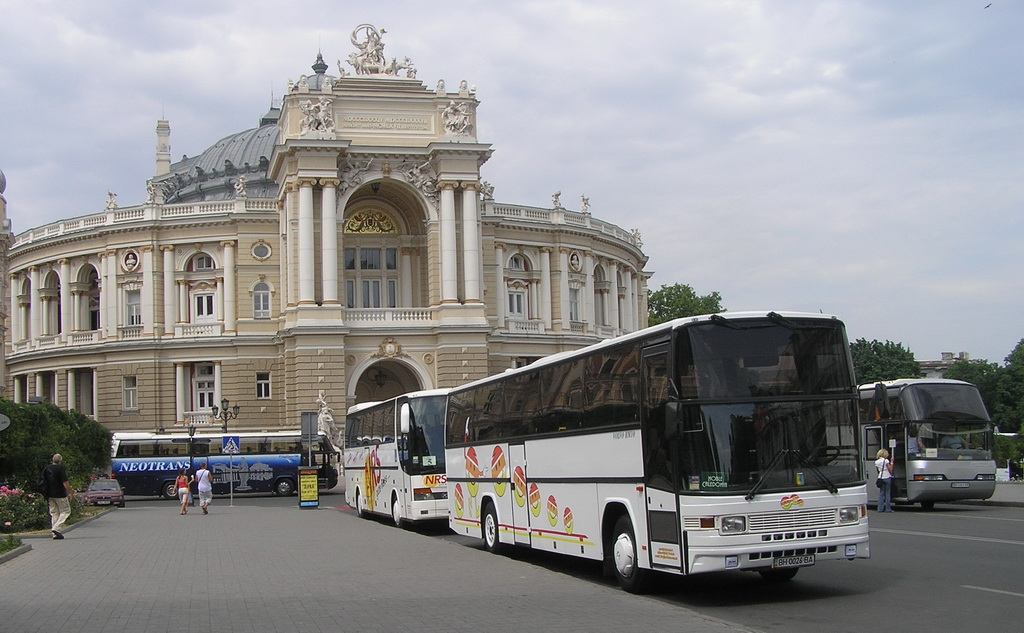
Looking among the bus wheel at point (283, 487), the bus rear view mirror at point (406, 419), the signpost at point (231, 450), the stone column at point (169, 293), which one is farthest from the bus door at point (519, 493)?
the stone column at point (169, 293)

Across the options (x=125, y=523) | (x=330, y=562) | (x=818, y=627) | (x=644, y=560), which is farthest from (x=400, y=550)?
(x=125, y=523)

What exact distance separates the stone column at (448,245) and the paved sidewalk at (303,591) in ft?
106

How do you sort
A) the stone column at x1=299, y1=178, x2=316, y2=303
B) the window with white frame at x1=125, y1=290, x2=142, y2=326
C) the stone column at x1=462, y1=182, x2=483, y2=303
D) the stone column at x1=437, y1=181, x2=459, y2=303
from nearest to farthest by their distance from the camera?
1. the stone column at x1=299, y1=178, x2=316, y2=303
2. the stone column at x1=437, y1=181, x2=459, y2=303
3. the stone column at x1=462, y1=182, x2=483, y2=303
4. the window with white frame at x1=125, y1=290, x2=142, y2=326

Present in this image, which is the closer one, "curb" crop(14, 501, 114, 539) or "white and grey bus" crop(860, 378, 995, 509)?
"curb" crop(14, 501, 114, 539)

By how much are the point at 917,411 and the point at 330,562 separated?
17.0m

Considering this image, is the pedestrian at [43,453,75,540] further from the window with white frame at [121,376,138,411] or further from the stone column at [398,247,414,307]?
the window with white frame at [121,376,138,411]

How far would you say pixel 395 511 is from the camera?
Answer: 30.1 metres

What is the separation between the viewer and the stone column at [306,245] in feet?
183

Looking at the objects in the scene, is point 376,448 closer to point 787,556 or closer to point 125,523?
point 125,523

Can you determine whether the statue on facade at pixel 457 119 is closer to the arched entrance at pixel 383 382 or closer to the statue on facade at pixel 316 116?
the statue on facade at pixel 316 116

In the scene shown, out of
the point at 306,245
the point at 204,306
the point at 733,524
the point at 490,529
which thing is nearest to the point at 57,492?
the point at 490,529

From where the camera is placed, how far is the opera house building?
56.8 m

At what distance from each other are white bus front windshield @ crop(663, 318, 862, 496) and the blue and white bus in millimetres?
40138

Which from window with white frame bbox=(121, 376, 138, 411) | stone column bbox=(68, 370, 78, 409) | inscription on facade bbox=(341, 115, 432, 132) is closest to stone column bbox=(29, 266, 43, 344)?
stone column bbox=(68, 370, 78, 409)
